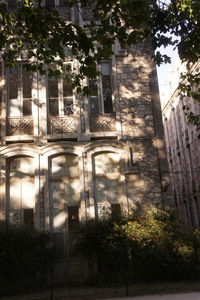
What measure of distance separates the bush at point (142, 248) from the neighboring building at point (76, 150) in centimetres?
98

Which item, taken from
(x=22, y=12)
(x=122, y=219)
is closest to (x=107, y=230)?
(x=122, y=219)

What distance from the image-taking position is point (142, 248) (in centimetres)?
1089

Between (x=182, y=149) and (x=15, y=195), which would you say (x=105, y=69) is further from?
(x=182, y=149)

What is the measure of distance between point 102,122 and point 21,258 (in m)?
6.03

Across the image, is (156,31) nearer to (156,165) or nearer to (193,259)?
(156,165)

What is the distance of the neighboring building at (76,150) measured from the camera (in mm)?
12820

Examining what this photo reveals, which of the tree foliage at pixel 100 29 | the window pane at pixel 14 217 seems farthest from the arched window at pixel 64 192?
the tree foliage at pixel 100 29

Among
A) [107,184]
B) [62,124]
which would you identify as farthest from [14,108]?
[107,184]

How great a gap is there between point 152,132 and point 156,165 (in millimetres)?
1365

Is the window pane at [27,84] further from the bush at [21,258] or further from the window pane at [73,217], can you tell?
the bush at [21,258]

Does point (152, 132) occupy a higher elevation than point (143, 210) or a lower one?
higher

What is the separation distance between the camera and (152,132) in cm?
1359

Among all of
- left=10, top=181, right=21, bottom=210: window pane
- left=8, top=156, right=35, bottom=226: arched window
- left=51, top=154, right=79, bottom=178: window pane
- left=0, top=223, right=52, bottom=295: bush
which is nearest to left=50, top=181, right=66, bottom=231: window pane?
left=51, top=154, right=79, bottom=178: window pane

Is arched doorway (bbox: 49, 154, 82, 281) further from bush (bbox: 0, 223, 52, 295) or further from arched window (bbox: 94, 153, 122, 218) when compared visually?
bush (bbox: 0, 223, 52, 295)
